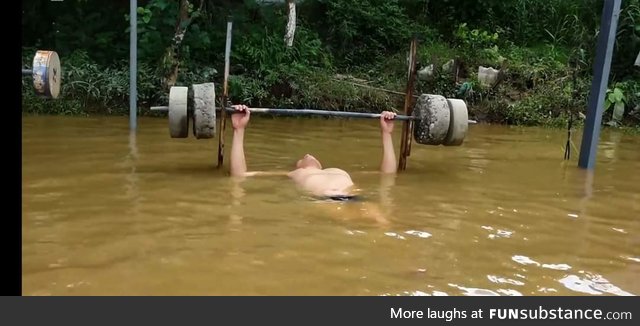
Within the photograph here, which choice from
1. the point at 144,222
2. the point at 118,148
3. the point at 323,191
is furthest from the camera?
the point at 118,148

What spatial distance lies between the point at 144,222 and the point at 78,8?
927 cm

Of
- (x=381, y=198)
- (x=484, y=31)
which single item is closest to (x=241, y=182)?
(x=381, y=198)

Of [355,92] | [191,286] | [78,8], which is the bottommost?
[191,286]

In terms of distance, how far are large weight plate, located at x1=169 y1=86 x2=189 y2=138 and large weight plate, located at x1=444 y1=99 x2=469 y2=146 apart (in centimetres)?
242

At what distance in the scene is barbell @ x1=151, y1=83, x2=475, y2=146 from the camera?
574 centimetres

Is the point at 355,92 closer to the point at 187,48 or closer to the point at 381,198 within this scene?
the point at 187,48

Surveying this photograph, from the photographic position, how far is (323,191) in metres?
5.34

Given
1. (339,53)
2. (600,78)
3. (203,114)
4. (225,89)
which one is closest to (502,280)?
(203,114)

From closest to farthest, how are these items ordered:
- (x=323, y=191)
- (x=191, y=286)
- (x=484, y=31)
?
(x=191, y=286) → (x=323, y=191) → (x=484, y=31)

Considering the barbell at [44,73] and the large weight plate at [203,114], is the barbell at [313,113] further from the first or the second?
the barbell at [44,73]

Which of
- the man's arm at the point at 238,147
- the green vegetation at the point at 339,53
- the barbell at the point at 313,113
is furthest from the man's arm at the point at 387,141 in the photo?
the green vegetation at the point at 339,53

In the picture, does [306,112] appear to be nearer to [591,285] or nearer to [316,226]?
[316,226]

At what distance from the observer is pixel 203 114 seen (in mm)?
5711

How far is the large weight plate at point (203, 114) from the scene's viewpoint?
18.7ft
